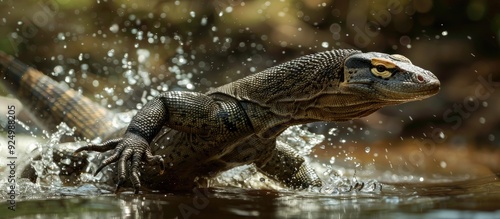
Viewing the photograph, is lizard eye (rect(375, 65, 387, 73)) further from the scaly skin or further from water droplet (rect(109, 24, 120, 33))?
water droplet (rect(109, 24, 120, 33))

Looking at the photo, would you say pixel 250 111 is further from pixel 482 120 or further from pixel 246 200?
pixel 482 120

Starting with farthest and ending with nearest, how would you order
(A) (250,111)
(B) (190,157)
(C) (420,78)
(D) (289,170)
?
(D) (289,170) < (B) (190,157) < (A) (250,111) < (C) (420,78)

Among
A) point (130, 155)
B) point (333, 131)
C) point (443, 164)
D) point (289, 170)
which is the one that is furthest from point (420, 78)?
point (333, 131)

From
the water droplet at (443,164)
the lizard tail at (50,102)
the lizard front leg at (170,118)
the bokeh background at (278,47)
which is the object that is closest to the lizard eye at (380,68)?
the lizard front leg at (170,118)

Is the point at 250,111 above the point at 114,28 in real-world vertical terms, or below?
below

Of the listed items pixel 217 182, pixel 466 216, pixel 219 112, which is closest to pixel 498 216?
pixel 466 216

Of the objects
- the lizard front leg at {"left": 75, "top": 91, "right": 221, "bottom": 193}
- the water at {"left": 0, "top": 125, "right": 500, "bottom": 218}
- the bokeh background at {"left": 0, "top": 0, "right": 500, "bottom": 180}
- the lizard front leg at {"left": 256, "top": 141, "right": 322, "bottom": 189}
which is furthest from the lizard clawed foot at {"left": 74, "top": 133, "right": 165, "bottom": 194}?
the bokeh background at {"left": 0, "top": 0, "right": 500, "bottom": 180}
